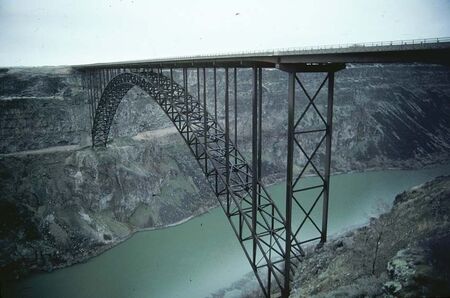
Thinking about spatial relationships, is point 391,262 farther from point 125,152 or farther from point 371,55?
point 125,152

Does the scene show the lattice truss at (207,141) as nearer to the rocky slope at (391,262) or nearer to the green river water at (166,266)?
the rocky slope at (391,262)

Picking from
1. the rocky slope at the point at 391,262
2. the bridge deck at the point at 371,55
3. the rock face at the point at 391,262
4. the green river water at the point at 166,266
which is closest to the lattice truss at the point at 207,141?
the rocky slope at the point at 391,262

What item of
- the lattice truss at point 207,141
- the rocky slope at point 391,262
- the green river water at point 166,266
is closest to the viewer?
the rocky slope at point 391,262

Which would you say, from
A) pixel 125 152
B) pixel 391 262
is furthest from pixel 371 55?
pixel 125 152

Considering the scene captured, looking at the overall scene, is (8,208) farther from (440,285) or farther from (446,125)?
(446,125)

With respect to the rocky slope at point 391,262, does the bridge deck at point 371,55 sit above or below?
above
